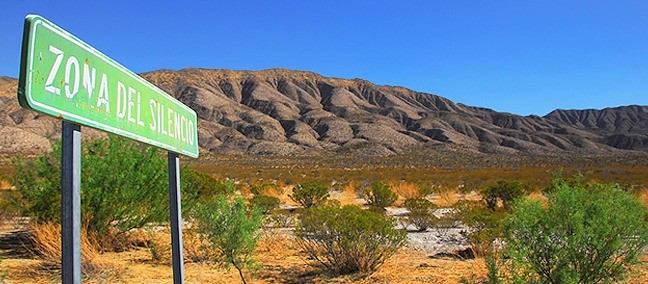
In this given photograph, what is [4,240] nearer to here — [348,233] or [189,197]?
[189,197]

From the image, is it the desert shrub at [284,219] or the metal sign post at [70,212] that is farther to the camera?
the desert shrub at [284,219]

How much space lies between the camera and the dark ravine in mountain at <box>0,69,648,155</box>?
92062mm

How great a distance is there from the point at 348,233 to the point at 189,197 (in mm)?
5206

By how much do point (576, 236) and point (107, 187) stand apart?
25.6 ft

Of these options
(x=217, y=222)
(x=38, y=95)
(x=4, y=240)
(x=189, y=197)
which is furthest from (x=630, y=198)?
(x=4, y=240)

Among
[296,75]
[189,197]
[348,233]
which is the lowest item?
[348,233]

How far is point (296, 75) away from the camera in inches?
6181

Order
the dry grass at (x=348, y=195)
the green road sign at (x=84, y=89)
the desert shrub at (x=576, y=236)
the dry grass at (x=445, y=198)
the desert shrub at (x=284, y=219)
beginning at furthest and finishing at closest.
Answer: the dry grass at (x=348, y=195)
the dry grass at (x=445, y=198)
the desert shrub at (x=284, y=219)
the desert shrub at (x=576, y=236)
the green road sign at (x=84, y=89)

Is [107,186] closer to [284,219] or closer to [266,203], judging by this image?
[284,219]

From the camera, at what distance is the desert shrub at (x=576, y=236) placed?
562 centimetres

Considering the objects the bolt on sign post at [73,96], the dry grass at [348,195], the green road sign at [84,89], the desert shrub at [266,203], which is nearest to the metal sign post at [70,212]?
the bolt on sign post at [73,96]

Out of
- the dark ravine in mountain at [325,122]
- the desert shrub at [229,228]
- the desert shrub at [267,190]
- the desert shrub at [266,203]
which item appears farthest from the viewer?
the dark ravine in mountain at [325,122]

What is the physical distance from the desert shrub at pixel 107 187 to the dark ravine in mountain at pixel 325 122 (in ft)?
227

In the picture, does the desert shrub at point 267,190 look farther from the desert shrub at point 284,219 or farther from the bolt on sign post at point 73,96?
the bolt on sign post at point 73,96
